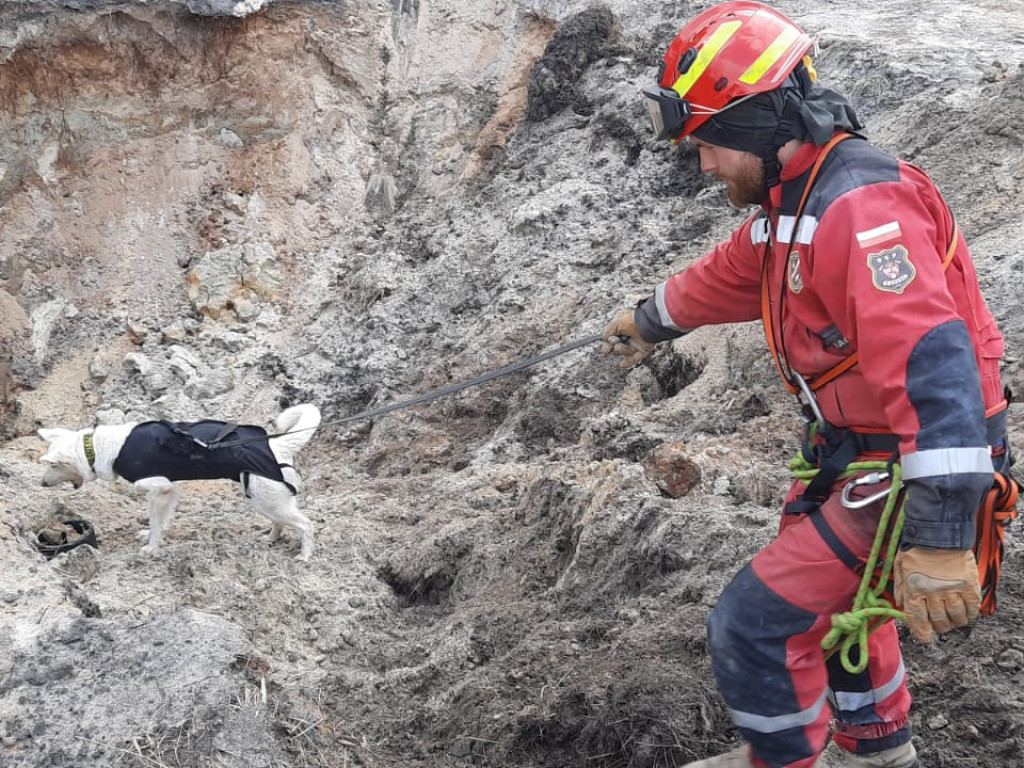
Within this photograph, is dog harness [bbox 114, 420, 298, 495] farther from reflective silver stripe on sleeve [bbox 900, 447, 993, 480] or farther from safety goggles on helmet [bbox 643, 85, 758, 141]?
reflective silver stripe on sleeve [bbox 900, 447, 993, 480]

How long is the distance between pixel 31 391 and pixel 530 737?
27.1 feet

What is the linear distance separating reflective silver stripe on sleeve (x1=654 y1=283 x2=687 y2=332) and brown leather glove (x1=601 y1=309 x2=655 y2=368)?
145mm

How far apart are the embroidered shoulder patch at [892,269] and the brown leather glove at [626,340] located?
141cm

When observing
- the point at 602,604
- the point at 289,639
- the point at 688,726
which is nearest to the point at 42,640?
the point at 289,639

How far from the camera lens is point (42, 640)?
4109mm

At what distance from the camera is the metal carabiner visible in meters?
2.41

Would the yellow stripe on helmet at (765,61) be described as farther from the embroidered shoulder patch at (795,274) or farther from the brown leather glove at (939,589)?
the brown leather glove at (939,589)

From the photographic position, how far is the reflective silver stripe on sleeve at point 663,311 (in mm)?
3479

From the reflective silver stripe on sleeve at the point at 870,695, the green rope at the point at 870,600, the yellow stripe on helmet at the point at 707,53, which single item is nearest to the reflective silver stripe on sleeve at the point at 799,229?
the yellow stripe on helmet at the point at 707,53

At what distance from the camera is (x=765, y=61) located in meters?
2.65

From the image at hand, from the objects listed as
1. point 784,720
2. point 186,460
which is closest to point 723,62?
point 784,720

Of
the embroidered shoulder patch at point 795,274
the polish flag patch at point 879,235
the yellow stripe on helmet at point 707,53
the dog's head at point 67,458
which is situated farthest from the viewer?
the dog's head at point 67,458

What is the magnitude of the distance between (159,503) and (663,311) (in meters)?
4.09

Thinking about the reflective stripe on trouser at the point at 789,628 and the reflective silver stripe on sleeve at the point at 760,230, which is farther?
the reflective silver stripe on sleeve at the point at 760,230
